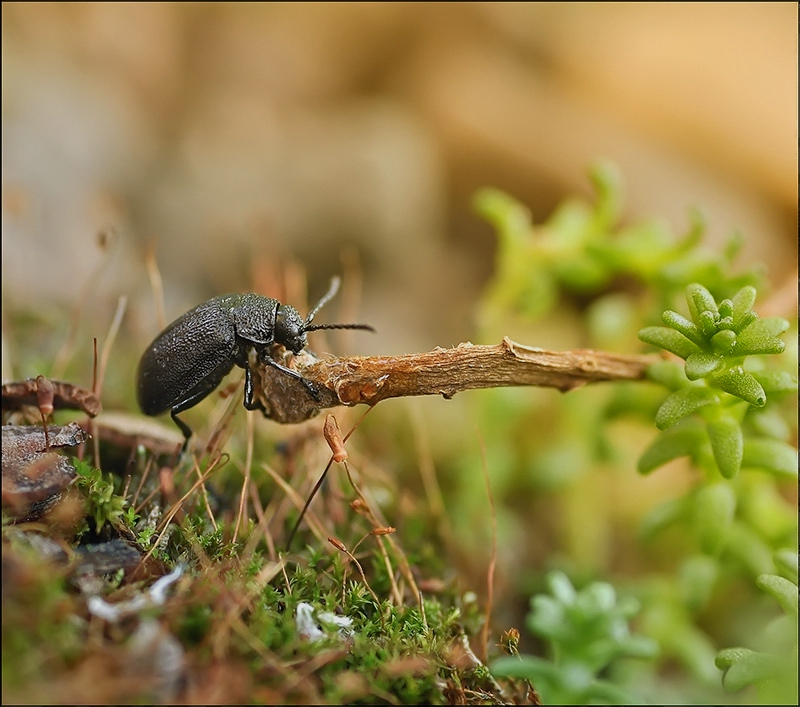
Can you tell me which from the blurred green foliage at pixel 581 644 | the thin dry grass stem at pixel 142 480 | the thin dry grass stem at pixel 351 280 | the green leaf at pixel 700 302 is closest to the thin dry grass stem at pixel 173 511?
the thin dry grass stem at pixel 142 480

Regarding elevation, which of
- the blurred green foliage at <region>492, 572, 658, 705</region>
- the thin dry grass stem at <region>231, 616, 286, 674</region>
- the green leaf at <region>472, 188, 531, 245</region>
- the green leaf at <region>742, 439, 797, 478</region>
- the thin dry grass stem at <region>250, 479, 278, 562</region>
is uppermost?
the green leaf at <region>472, 188, 531, 245</region>

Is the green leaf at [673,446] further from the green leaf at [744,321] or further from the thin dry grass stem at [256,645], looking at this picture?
the thin dry grass stem at [256,645]

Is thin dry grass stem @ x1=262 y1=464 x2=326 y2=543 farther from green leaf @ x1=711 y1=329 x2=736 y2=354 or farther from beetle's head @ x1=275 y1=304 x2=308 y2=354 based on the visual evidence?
green leaf @ x1=711 y1=329 x2=736 y2=354

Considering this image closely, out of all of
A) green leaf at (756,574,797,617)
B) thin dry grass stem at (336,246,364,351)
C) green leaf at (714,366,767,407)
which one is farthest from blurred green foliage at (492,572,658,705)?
thin dry grass stem at (336,246,364,351)

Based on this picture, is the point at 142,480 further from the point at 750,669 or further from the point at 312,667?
the point at 750,669

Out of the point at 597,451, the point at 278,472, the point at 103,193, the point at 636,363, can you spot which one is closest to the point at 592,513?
the point at 597,451

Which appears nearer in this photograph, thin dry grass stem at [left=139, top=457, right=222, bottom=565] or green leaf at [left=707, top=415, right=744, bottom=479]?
thin dry grass stem at [left=139, top=457, right=222, bottom=565]
